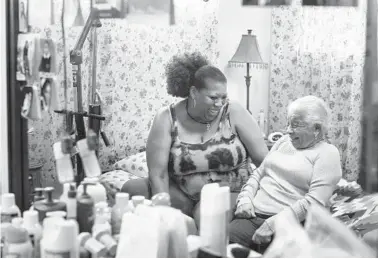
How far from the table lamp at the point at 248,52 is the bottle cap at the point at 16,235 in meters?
1.68

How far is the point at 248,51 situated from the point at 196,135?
1194mm

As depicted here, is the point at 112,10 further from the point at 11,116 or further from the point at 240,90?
the point at 240,90

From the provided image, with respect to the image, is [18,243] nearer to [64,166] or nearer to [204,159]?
[64,166]

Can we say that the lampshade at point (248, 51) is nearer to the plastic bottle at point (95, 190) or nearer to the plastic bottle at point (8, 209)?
the plastic bottle at point (95, 190)

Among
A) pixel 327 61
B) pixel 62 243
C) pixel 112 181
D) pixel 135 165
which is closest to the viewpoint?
pixel 62 243

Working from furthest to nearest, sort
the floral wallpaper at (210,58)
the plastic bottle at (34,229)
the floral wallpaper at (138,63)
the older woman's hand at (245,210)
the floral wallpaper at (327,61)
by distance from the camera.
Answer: the floral wallpaper at (327,61) → the floral wallpaper at (138,63) → the floral wallpaper at (210,58) → the older woman's hand at (245,210) → the plastic bottle at (34,229)

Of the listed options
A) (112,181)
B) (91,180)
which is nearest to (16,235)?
(91,180)

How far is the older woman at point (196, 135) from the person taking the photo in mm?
1767

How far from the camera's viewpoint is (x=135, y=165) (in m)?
2.19

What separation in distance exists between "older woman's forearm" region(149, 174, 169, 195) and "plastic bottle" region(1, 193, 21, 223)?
510mm

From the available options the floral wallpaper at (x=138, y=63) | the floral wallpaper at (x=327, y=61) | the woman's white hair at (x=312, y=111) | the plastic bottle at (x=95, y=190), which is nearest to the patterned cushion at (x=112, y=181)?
the plastic bottle at (x=95, y=190)

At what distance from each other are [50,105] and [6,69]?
0.48ft

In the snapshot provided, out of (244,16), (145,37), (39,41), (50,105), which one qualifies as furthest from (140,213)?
(244,16)

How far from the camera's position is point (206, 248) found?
1.16 m
